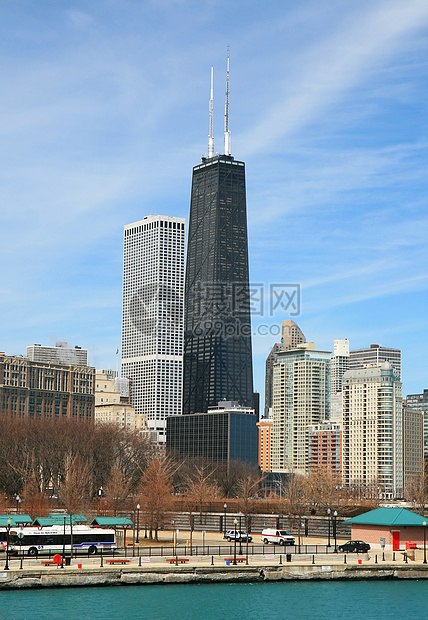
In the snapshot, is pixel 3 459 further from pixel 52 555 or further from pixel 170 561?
pixel 170 561

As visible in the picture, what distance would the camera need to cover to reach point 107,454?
176 meters

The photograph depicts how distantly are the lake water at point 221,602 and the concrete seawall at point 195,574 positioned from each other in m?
0.67

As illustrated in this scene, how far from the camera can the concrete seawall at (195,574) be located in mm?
76562

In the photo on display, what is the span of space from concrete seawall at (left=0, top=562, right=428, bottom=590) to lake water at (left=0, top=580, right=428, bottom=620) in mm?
665

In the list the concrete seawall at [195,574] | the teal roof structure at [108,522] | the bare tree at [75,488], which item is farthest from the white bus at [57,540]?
the concrete seawall at [195,574]

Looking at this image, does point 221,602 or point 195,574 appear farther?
point 195,574

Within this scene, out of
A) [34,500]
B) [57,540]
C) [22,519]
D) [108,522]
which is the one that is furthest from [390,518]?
[34,500]

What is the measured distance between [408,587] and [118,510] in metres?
51.6

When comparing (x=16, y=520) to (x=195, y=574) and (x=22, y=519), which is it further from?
(x=195, y=574)

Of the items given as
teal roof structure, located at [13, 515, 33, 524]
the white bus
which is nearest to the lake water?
the white bus

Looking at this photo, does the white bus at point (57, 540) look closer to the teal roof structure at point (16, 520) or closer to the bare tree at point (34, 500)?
the teal roof structure at point (16, 520)

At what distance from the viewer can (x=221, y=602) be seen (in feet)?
246

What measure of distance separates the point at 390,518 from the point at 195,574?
3049 cm

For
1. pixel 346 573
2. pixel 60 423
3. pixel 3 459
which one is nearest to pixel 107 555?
pixel 346 573
